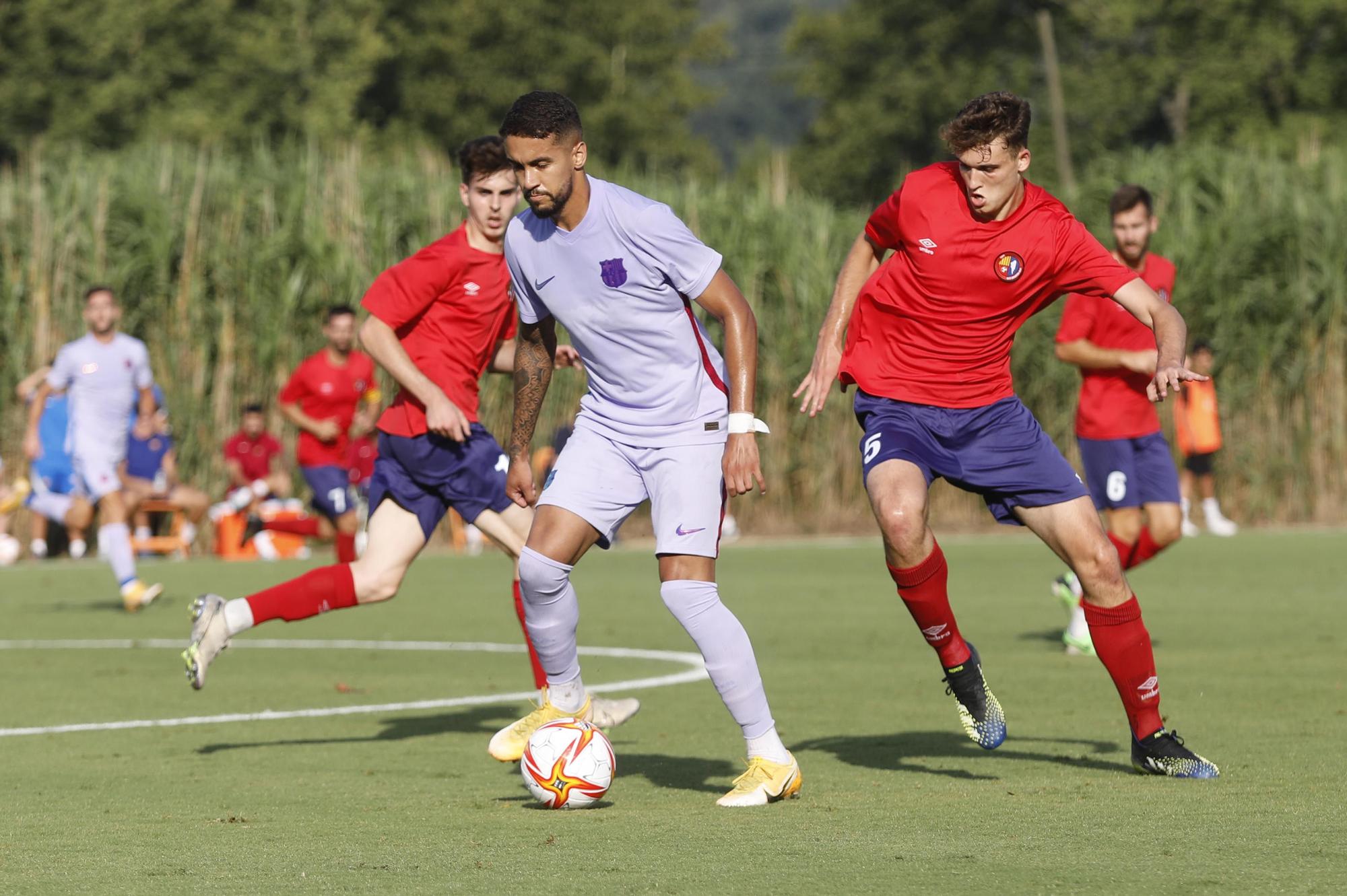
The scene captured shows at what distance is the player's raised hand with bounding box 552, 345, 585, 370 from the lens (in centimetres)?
752

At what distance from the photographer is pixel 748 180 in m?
27.8

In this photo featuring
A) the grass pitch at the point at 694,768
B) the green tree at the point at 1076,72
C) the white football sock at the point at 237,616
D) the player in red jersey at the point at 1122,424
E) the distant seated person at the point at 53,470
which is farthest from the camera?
the green tree at the point at 1076,72

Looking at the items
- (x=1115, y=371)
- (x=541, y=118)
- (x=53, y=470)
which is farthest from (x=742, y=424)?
(x=53, y=470)

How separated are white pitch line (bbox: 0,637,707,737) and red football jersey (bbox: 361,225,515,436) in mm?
1603

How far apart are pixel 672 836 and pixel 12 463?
16.5 metres

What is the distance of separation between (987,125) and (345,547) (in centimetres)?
939

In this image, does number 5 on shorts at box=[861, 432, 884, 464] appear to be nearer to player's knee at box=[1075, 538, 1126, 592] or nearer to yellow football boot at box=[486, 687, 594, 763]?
player's knee at box=[1075, 538, 1126, 592]

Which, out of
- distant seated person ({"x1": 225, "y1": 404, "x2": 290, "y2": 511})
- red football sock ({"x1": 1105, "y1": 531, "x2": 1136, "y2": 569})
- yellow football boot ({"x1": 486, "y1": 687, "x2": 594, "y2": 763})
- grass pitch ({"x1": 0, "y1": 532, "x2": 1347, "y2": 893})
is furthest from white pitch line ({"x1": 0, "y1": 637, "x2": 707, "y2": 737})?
distant seated person ({"x1": 225, "y1": 404, "x2": 290, "y2": 511})

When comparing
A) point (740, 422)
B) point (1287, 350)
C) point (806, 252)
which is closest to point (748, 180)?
point (806, 252)

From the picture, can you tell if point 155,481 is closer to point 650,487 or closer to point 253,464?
point 253,464

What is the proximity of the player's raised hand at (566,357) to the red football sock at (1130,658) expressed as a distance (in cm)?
214

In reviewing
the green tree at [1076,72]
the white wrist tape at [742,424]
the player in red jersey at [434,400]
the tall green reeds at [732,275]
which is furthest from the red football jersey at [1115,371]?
the green tree at [1076,72]

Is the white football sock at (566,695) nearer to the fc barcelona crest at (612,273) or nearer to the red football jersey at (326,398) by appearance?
the fc barcelona crest at (612,273)

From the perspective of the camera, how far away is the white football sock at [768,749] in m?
6.33
